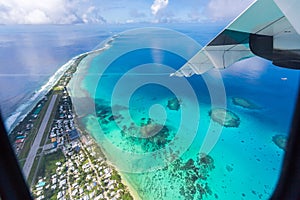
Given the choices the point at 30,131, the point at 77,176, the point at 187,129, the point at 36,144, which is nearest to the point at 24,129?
the point at 30,131

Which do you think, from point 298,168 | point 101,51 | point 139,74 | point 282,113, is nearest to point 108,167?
point 298,168

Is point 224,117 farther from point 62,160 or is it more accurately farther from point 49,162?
point 49,162

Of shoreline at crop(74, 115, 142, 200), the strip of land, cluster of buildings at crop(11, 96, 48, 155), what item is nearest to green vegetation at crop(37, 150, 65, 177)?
the strip of land

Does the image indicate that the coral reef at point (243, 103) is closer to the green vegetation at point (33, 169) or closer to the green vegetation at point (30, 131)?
the green vegetation at point (33, 169)

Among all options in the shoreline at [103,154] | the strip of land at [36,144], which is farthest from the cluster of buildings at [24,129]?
the shoreline at [103,154]

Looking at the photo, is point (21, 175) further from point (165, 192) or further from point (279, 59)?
point (165, 192)

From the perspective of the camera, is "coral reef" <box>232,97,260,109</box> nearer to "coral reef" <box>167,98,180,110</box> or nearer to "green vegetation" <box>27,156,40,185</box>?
"coral reef" <box>167,98,180,110</box>
